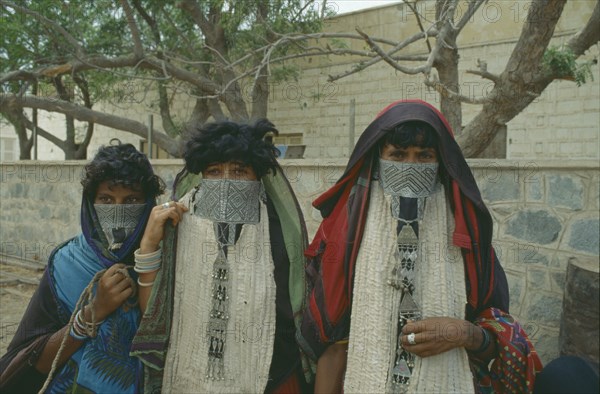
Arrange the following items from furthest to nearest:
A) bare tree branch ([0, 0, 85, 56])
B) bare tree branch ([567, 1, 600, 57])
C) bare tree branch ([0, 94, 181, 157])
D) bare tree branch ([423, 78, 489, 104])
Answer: bare tree branch ([0, 94, 181, 157]), bare tree branch ([0, 0, 85, 56]), bare tree branch ([567, 1, 600, 57]), bare tree branch ([423, 78, 489, 104])

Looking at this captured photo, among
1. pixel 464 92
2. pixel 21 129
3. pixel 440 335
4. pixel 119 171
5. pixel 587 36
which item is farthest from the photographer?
pixel 21 129

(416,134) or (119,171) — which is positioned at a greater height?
(416,134)

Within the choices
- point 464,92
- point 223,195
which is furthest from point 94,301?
point 464,92

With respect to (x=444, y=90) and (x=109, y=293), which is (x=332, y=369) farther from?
(x=444, y=90)

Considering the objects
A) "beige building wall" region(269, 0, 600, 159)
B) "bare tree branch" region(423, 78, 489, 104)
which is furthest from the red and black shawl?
"beige building wall" region(269, 0, 600, 159)

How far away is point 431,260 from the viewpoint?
5.90ft

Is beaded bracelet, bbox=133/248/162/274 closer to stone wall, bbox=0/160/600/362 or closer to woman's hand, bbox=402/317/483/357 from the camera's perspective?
woman's hand, bbox=402/317/483/357

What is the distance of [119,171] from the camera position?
2.16 meters

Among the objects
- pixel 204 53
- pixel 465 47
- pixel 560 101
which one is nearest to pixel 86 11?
pixel 204 53

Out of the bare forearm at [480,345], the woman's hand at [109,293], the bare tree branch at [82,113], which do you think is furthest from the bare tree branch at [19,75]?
the bare forearm at [480,345]

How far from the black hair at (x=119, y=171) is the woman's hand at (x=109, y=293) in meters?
0.35

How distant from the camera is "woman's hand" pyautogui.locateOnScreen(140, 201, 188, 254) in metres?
2.00

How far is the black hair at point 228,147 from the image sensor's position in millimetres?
2039

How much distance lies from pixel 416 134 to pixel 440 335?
64 centimetres
